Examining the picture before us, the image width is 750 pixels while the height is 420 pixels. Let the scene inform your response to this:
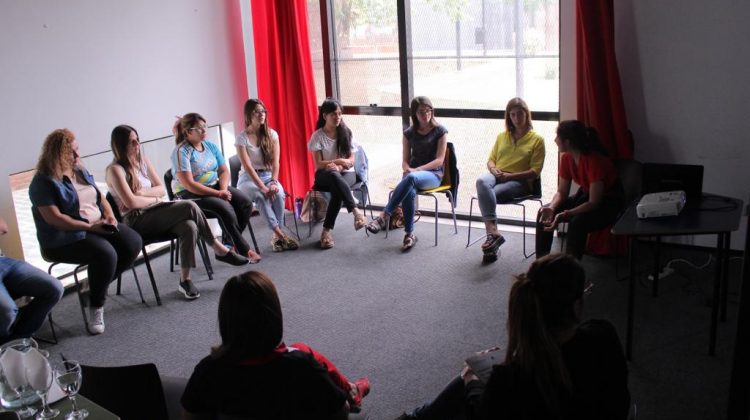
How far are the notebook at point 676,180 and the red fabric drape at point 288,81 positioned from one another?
300 cm

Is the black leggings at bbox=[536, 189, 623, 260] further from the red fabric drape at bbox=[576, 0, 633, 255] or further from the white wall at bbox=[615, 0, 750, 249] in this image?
the white wall at bbox=[615, 0, 750, 249]

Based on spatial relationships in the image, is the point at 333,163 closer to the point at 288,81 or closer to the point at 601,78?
the point at 288,81

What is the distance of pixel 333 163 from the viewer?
5.54 m

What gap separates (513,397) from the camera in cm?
195

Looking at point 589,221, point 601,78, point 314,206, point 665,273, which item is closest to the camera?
point 589,221

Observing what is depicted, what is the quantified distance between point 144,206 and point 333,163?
59.3 inches

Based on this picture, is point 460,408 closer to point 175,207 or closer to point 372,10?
point 175,207

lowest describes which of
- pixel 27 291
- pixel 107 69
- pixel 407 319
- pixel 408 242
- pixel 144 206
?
pixel 407 319

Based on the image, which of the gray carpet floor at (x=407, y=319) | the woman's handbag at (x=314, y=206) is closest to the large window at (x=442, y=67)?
the woman's handbag at (x=314, y=206)

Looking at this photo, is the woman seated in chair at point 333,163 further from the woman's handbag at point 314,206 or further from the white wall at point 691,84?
the white wall at point 691,84

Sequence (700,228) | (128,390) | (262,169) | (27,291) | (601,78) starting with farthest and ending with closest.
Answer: (262,169)
(601,78)
(27,291)
(700,228)
(128,390)

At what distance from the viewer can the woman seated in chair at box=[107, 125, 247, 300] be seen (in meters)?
4.53

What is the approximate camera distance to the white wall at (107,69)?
14.7 feet

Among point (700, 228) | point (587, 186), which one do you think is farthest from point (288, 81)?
point (700, 228)
